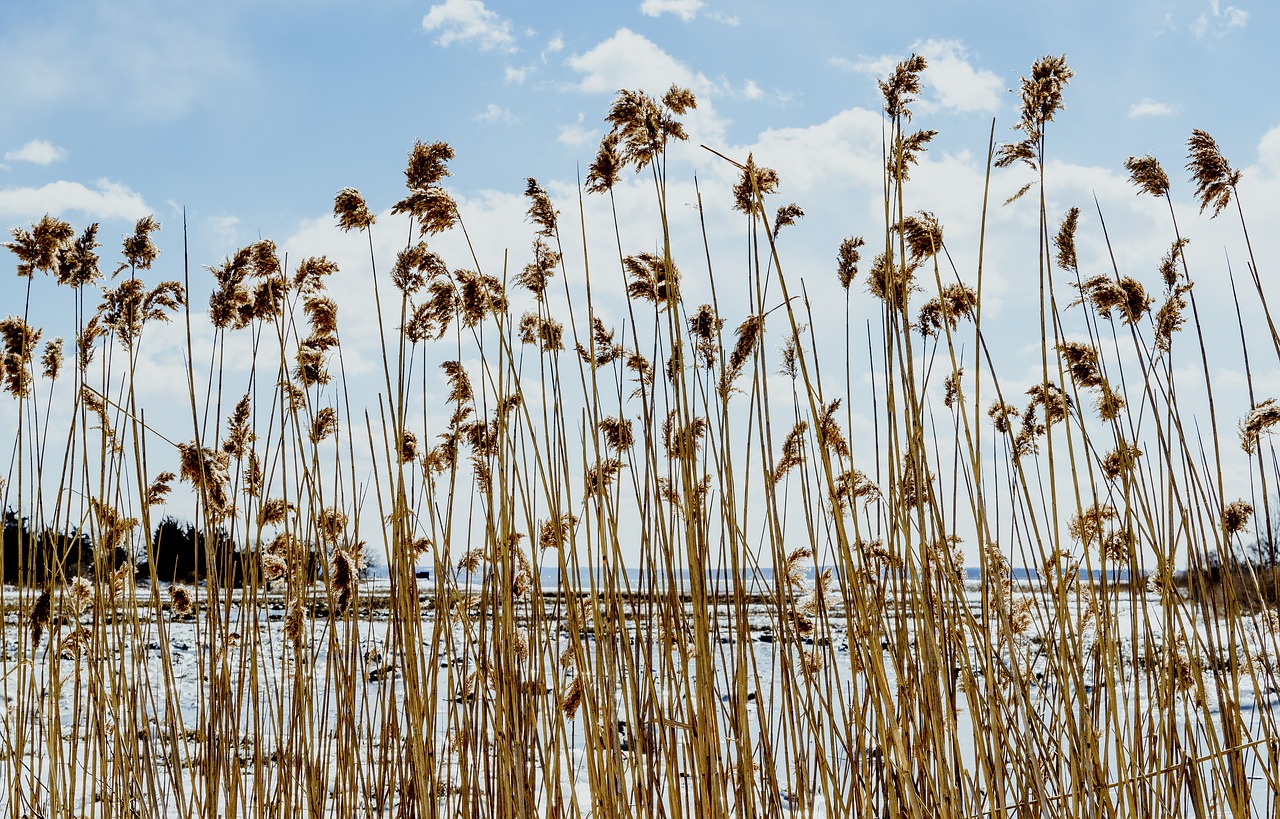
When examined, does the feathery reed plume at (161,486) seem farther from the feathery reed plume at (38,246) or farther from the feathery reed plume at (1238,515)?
the feathery reed plume at (1238,515)

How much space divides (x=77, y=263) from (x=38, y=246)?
8cm

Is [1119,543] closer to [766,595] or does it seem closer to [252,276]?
[766,595]

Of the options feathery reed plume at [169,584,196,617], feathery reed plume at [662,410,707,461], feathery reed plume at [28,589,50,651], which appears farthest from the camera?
feathery reed plume at [169,584,196,617]

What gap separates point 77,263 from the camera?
6.57ft

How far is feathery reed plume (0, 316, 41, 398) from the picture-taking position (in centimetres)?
211

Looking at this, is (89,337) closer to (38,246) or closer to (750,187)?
(38,246)

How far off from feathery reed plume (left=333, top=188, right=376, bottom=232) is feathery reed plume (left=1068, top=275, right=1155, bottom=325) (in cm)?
129

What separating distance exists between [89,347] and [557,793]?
52.5 inches

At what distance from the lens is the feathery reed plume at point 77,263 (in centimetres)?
200

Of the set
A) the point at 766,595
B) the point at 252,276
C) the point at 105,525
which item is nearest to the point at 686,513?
the point at 766,595

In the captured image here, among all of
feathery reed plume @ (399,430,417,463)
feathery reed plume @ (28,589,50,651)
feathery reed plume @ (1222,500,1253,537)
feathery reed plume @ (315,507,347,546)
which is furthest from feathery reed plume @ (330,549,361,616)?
feathery reed plume @ (1222,500,1253,537)

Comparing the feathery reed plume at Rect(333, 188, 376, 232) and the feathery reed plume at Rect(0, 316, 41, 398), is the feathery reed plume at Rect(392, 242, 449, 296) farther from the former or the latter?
the feathery reed plume at Rect(0, 316, 41, 398)

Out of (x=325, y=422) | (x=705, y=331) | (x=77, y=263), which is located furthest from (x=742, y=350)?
(x=77, y=263)

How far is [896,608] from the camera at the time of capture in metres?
1.48
